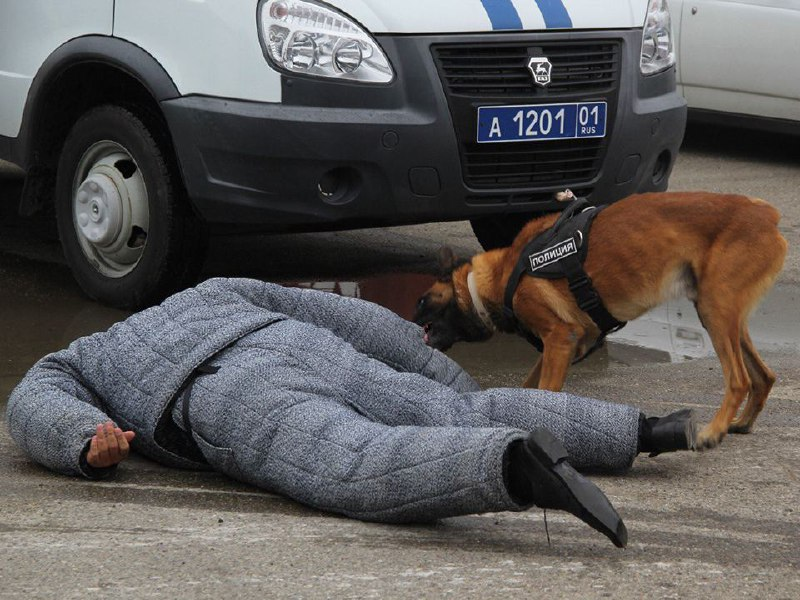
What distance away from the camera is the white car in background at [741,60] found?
917cm

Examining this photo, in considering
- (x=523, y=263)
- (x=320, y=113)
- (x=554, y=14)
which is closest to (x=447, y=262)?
→ (x=523, y=263)

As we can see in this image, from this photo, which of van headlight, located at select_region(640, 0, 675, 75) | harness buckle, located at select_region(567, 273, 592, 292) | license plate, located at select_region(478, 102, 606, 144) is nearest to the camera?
harness buckle, located at select_region(567, 273, 592, 292)

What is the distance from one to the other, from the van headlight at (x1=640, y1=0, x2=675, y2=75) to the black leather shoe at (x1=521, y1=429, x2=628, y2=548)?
10.4 ft

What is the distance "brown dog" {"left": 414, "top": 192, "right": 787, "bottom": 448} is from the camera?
14.0ft

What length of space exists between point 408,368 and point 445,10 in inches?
73.4

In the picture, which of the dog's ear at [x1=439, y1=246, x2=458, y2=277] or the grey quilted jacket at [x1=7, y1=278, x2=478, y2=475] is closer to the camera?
the grey quilted jacket at [x1=7, y1=278, x2=478, y2=475]

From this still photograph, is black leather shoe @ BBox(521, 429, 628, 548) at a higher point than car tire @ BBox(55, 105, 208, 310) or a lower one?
higher

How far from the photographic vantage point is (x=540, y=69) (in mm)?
5453

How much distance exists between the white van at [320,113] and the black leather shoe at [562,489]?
2468mm

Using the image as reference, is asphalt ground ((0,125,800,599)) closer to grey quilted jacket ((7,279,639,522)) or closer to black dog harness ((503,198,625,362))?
grey quilted jacket ((7,279,639,522))

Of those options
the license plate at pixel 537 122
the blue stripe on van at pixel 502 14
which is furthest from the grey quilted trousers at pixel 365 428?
the blue stripe on van at pixel 502 14

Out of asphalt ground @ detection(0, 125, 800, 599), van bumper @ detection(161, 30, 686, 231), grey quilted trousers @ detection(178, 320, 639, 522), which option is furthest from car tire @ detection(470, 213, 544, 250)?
grey quilted trousers @ detection(178, 320, 639, 522)

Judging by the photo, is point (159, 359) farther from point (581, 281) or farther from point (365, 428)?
point (581, 281)

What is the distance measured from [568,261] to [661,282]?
294 millimetres
